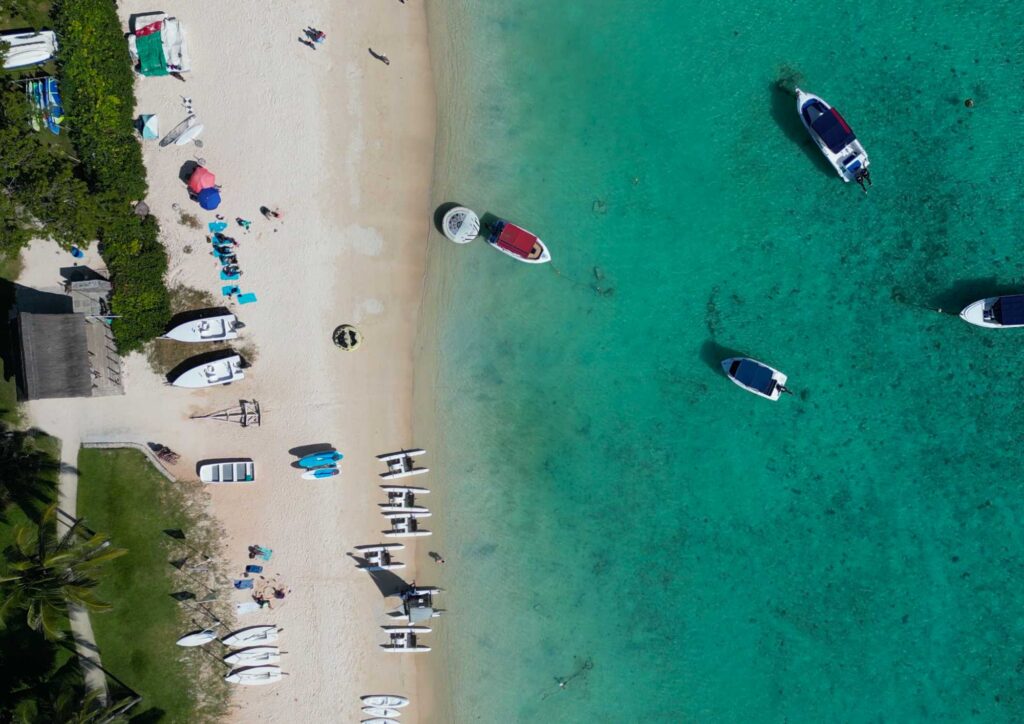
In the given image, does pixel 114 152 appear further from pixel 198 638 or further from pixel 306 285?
pixel 198 638

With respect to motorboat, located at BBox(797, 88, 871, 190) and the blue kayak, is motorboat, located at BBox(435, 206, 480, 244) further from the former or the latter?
motorboat, located at BBox(797, 88, 871, 190)

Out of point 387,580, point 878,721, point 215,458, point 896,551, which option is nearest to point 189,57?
point 215,458

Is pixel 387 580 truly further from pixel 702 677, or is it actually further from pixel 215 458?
pixel 702 677

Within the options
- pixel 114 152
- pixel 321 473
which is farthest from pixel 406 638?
Result: pixel 114 152

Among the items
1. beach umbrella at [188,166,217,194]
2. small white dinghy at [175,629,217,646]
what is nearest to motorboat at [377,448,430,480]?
small white dinghy at [175,629,217,646]

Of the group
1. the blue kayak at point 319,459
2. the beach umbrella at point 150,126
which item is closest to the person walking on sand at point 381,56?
the beach umbrella at point 150,126

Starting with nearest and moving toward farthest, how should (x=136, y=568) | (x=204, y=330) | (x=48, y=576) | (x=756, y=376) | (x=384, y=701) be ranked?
(x=48, y=576)
(x=756, y=376)
(x=204, y=330)
(x=136, y=568)
(x=384, y=701)

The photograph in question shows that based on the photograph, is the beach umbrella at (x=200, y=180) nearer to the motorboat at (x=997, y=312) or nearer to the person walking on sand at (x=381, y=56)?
the person walking on sand at (x=381, y=56)
